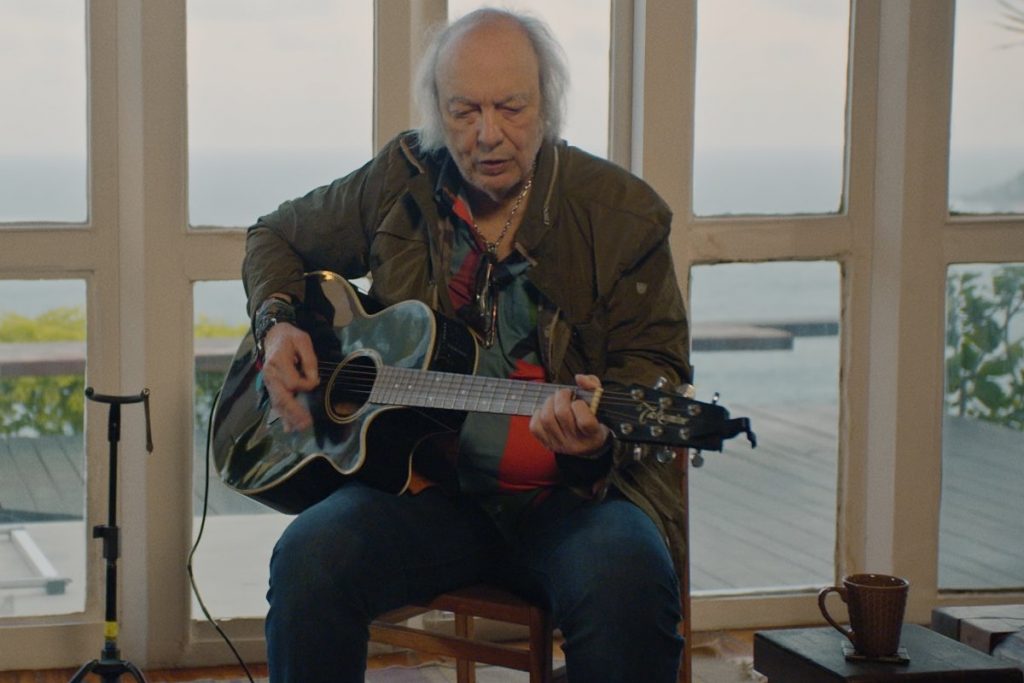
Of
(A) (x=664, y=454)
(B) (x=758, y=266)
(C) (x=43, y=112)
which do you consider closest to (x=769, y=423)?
(B) (x=758, y=266)

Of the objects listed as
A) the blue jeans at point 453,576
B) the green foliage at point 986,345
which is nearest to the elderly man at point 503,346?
the blue jeans at point 453,576

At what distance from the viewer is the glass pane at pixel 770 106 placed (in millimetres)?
3010

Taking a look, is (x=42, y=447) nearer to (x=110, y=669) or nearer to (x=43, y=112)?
(x=110, y=669)

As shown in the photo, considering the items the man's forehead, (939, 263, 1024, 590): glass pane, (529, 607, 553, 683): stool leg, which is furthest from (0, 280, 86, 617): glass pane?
(939, 263, 1024, 590): glass pane

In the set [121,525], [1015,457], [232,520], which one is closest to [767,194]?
[1015,457]

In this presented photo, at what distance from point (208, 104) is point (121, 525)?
840mm

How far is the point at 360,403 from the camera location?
2.09 m

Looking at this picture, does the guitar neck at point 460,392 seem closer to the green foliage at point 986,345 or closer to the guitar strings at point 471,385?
the guitar strings at point 471,385

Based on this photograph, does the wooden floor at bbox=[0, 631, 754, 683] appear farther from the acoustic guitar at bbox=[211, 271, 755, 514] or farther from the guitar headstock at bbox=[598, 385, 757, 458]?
the guitar headstock at bbox=[598, 385, 757, 458]

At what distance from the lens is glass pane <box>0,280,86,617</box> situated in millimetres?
2748

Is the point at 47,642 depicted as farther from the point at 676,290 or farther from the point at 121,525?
the point at 676,290

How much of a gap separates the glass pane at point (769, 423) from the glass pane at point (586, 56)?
0.37 m

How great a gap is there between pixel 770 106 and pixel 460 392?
1362 millimetres

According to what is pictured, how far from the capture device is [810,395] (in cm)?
312
